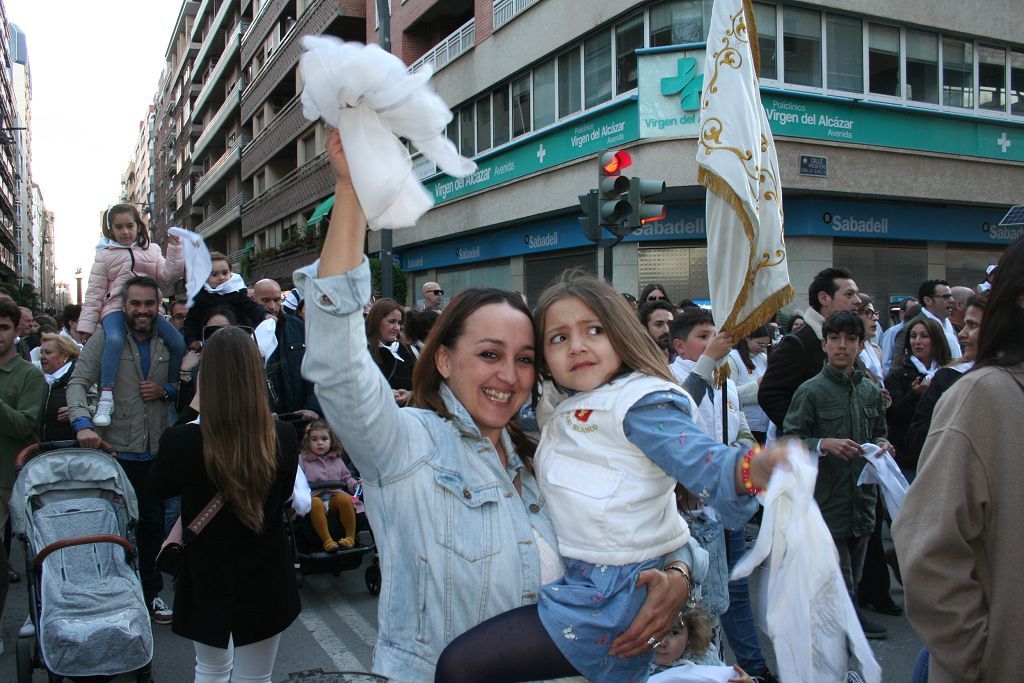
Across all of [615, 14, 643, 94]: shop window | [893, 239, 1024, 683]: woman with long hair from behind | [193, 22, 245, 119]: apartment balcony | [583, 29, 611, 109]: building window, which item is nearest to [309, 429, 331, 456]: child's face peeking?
[893, 239, 1024, 683]: woman with long hair from behind

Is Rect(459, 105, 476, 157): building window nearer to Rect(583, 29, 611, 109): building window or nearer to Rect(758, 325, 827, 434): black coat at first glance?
Rect(583, 29, 611, 109): building window

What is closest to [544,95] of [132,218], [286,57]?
Result: [132,218]

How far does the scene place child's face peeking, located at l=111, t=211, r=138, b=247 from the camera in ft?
19.3

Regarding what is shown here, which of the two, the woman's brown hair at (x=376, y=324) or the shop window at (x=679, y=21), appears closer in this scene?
the woman's brown hair at (x=376, y=324)

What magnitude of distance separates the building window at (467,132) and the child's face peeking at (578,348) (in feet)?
66.6

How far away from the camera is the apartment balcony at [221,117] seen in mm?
45625

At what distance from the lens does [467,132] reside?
2230cm

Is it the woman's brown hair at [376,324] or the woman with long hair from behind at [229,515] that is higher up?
the woman's brown hair at [376,324]

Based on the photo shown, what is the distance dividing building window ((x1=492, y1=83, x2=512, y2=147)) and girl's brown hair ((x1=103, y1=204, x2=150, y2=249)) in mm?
15058

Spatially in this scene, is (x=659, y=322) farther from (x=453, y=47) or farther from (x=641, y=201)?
(x=453, y=47)

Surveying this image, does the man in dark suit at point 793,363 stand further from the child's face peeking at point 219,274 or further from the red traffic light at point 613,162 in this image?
the child's face peeking at point 219,274

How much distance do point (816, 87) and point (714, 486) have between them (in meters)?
16.1

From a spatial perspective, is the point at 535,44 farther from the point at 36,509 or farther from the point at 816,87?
the point at 36,509

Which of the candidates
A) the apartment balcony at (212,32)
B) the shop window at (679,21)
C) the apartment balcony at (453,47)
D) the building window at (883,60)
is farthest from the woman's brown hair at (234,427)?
the apartment balcony at (212,32)
